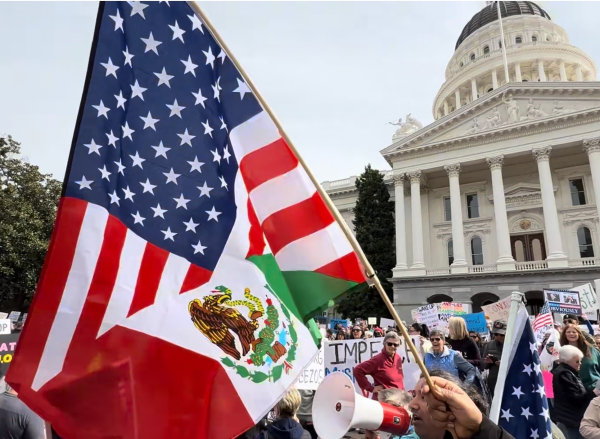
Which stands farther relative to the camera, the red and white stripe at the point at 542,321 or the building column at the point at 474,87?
the building column at the point at 474,87

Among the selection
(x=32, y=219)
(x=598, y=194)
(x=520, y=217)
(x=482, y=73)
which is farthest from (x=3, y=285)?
(x=482, y=73)

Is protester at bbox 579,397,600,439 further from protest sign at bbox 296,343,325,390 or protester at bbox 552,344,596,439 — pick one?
protest sign at bbox 296,343,325,390

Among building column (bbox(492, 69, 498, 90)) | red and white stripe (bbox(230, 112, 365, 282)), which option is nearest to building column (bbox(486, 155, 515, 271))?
building column (bbox(492, 69, 498, 90))

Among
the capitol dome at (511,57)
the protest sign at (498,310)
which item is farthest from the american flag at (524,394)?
the capitol dome at (511,57)

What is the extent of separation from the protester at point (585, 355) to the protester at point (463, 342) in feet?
6.04

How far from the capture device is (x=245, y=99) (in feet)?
9.91

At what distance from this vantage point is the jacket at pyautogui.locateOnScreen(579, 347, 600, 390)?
190 inches

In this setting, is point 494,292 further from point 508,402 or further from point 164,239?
point 164,239

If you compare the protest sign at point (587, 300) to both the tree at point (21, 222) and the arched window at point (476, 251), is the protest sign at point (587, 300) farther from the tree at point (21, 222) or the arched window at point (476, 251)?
the tree at point (21, 222)

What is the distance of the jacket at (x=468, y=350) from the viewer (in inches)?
285

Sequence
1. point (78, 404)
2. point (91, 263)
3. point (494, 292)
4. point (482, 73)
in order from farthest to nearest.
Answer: point (482, 73)
point (494, 292)
point (91, 263)
point (78, 404)

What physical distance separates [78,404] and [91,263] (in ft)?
2.38

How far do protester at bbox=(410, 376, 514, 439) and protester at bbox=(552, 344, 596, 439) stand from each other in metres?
3.55

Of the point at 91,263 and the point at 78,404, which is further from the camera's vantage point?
the point at 91,263
